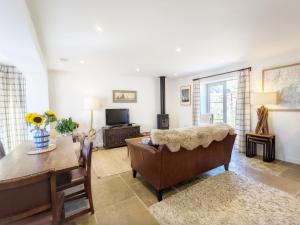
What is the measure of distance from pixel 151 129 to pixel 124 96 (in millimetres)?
2687

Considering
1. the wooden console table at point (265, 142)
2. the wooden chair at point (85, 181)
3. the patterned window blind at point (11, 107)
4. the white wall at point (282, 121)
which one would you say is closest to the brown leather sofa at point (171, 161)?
the wooden chair at point (85, 181)

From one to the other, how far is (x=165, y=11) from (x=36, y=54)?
2.09 m

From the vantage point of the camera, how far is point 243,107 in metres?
4.02

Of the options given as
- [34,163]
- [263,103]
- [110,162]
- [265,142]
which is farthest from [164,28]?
[265,142]

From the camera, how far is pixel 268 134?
3531 millimetres

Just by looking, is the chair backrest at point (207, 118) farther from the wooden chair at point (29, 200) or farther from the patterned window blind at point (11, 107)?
the patterned window blind at point (11, 107)

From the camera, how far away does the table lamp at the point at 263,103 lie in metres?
3.35

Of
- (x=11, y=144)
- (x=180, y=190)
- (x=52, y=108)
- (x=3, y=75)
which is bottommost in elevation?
(x=180, y=190)

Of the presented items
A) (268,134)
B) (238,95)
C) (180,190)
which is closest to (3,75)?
(180,190)

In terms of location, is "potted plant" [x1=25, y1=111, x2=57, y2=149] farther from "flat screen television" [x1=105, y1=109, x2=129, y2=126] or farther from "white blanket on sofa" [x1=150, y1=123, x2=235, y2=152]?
"flat screen television" [x1=105, y1=109, x2=129, y2=126]

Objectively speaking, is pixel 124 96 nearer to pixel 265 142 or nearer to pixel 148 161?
pixel 148 161

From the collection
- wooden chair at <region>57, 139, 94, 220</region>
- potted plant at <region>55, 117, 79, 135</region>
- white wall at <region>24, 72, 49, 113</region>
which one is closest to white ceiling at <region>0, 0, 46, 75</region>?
white wall at <region>24, 72, 49, 113</region>

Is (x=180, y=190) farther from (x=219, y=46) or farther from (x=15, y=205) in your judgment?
(x=219, y=46)

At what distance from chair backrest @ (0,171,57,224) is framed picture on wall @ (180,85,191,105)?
5.18 m
